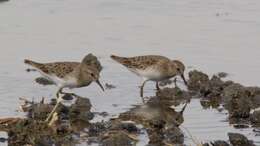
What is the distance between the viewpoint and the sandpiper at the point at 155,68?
16422 mm

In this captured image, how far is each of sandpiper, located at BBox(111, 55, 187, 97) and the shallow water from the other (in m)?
0.28

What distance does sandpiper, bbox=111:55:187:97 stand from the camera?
16422mm

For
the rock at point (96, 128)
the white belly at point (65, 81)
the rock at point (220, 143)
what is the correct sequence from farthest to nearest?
the white belly at point (65, 81) < the rock at point (96, 128) < the rock at point (220, 143)

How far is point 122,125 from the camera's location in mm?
13156

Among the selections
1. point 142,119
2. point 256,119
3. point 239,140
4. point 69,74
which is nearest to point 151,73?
point 69,74

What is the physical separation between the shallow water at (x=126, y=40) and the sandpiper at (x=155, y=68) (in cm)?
28

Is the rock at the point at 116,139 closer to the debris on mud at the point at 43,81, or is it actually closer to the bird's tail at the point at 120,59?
the debris on mud at the point at 43,81

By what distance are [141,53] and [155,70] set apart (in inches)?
96.1

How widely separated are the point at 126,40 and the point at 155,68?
369 cm

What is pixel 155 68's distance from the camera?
16.5 m

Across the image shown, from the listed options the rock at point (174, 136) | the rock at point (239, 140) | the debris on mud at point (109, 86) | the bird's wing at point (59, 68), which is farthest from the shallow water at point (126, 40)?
the rock at point (239, 140)

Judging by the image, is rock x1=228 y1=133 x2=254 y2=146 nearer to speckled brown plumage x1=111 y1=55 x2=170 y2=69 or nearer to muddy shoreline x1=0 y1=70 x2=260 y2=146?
muddy shoreline x1=0 y1=70 x2=260 y2=146

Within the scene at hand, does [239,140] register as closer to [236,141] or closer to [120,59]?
[236,141]

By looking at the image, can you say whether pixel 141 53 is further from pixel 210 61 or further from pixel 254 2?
pixel 254 2
